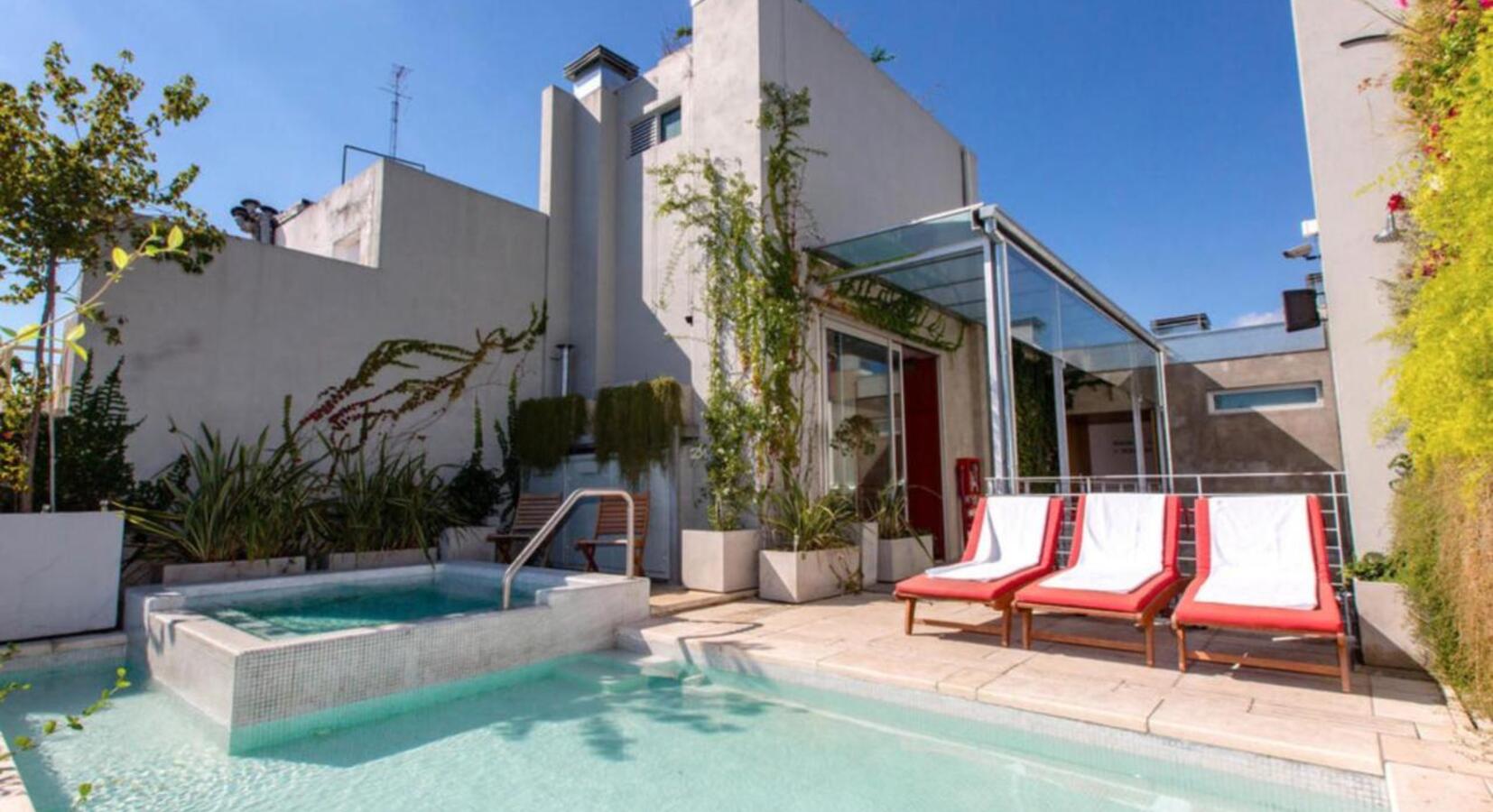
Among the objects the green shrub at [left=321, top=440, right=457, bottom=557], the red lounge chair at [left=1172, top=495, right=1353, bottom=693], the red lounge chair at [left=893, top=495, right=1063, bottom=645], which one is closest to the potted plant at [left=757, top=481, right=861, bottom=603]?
the red lounge chair at [left=893, top=495, right=1063, bottom=645]

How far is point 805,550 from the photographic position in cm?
680

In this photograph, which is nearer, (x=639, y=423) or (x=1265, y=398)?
(x=639, y=423)

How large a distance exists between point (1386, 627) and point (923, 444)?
6155 millimetres

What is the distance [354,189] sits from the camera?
9.66 metres

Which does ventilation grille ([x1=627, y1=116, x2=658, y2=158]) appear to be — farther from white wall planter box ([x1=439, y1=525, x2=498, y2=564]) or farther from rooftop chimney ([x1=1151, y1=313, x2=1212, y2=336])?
rooftop chimney ([x1=1151, y1=313, x2=1212, y2=336])

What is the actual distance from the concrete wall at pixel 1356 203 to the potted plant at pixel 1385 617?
313 millimetres

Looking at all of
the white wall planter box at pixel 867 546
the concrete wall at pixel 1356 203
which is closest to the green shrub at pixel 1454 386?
the concrete wall at pixel 1356 203

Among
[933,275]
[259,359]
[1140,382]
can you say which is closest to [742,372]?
[933,275]

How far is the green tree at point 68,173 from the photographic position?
5688mm

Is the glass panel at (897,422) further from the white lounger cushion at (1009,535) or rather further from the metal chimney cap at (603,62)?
the metal chimney cap at (603,62)

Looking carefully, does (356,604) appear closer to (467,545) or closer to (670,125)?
(467,545)

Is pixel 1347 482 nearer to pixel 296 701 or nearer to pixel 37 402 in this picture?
pixel 296 701

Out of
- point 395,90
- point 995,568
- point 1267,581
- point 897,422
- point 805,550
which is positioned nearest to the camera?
point 1267,581

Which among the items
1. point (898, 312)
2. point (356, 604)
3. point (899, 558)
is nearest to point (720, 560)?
point (899, 558)
